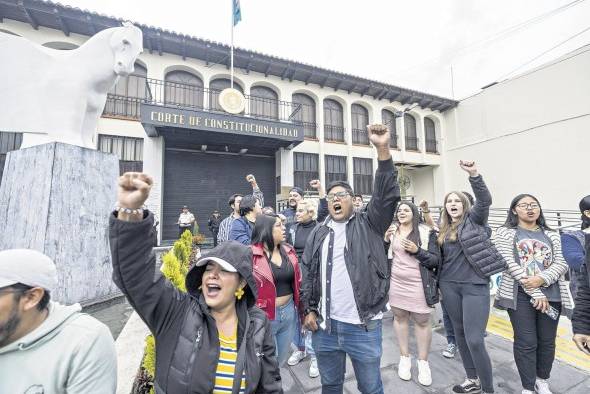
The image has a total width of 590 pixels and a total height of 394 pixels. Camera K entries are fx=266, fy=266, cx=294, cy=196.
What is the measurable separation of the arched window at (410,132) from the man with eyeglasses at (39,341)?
1878 centimetres

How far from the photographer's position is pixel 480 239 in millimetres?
2547

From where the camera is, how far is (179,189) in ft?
39.7

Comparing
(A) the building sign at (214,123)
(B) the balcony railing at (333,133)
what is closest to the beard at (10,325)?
(A) the building sign at (214,123)

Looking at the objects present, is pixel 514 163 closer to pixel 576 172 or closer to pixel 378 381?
pixel 576 172

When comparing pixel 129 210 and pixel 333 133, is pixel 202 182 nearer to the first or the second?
pixel 333 133

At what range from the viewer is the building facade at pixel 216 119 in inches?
389

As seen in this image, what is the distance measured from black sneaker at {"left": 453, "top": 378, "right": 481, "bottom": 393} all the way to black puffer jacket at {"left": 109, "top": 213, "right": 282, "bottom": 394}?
85.1 inches

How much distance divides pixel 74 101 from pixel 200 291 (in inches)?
194

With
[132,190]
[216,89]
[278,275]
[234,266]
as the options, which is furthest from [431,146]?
[132,190]

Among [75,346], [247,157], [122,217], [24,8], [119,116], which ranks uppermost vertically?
[24,8]

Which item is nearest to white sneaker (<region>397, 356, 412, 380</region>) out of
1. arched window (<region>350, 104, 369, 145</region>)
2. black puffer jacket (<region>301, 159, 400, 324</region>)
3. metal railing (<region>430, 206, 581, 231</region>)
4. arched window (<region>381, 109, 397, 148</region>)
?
black puffer jacket (<region>301, 159, 400, 324</region>)

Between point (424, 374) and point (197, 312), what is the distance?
261 cm

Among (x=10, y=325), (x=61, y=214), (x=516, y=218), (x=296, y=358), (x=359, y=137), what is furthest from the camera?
(x=359, y=137)

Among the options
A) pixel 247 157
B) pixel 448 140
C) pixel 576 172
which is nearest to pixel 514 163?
pixel 576 172
